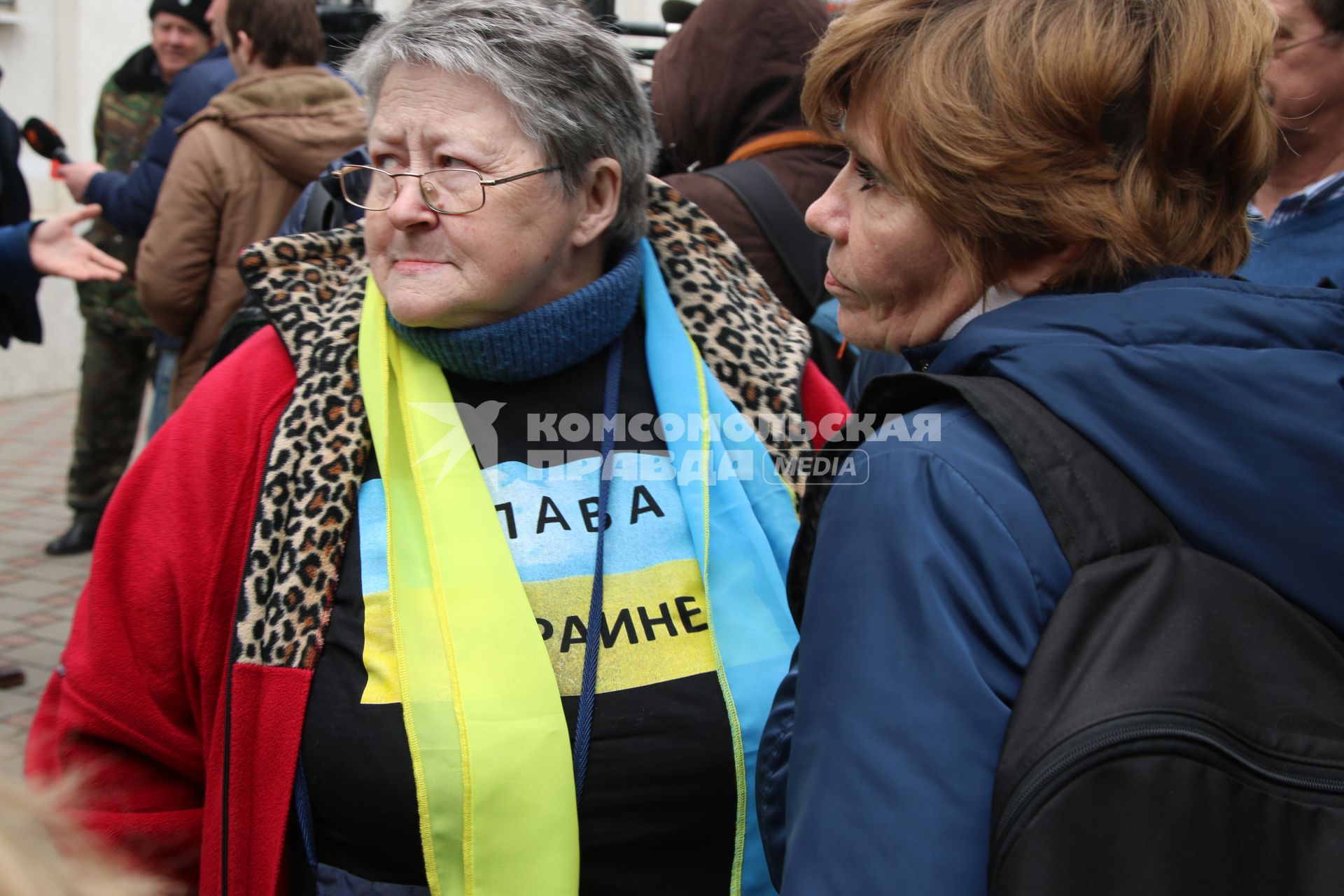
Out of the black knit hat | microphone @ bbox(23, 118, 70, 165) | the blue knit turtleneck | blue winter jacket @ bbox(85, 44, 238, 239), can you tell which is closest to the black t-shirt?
the blue knit turtleneck

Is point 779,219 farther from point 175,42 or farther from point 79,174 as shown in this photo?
point 175,42

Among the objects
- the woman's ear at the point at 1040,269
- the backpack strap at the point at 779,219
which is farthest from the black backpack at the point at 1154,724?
the backpack strap at the point at 779,219

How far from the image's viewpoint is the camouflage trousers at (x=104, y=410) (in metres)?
5.41

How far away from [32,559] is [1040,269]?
547 cm

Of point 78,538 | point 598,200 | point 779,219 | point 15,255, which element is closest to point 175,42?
point 15,255

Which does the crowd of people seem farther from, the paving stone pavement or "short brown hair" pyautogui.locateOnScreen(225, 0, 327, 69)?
"short brown hair" pyautogui.locateOnScreen(225, 0, 327, 69)

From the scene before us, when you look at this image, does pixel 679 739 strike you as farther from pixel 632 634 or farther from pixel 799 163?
pixel 799 163

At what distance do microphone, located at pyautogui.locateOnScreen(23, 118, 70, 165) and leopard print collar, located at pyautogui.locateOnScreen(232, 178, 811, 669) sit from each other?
2.83m

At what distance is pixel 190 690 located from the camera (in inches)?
68.8

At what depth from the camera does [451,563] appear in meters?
1.73

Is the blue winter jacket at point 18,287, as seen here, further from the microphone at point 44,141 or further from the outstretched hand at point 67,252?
the microphone at point 44,141

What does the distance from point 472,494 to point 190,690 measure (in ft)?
1.68

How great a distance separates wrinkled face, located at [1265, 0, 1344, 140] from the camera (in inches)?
89.5

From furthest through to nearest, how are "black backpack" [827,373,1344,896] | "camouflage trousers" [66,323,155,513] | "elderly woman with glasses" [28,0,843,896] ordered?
"camouflage trousers" [66,323,155,513] → "elderly woman with glasses" [28,0,843,896] → "black backpack" [827,373,1344,896]
